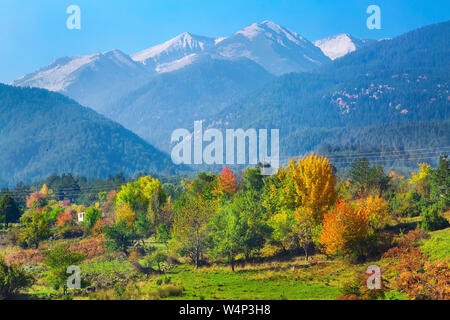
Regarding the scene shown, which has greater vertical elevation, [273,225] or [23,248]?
[273,225]

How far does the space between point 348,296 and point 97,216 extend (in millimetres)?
64794

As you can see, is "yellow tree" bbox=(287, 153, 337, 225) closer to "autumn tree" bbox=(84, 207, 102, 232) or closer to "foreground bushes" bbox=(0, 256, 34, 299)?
"foreground bushes" bbox=(0, 256, 34, 299)

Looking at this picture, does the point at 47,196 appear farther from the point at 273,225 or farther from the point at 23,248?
the point at 273,225

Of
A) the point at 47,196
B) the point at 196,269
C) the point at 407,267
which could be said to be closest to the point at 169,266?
the point at 196,269

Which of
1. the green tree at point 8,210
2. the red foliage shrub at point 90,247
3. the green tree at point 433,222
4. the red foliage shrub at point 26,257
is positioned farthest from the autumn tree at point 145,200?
the green tree at point 433,222

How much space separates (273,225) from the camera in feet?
189

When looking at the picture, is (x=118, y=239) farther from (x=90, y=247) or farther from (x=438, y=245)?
(x=438, y=245)

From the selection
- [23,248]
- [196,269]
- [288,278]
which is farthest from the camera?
[23,248]

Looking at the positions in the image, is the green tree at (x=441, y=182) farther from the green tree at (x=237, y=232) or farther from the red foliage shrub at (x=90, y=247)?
the red foliage shrub at (x=90, y=247)

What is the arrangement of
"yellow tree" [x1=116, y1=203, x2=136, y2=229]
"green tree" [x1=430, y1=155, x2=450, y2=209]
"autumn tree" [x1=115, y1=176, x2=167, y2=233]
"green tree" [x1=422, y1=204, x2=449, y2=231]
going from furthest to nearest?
"autumn tree" [x1=115, y1=176, x2=167, y2=233] < "yellow tree" [x1=116, y1=203, x2=136, y2=229] < "green tree" [x1=430, y1=155, x2=450, y2=209] < "green tree" [x1=422, y1=204, x2=449, y2=231]

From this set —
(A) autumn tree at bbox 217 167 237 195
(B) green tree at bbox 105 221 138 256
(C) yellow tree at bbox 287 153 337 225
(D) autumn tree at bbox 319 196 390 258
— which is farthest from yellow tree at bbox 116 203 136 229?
(D) autumn tree at bbox 319 196 390 258

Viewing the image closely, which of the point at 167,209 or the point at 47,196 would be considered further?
the point at 47,196

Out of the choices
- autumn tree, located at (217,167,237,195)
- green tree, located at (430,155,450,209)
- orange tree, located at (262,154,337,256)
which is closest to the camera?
orange tree, located at (262,154,337,256)
